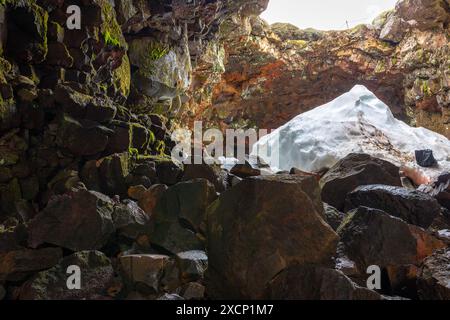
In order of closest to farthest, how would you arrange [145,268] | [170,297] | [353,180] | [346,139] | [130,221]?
[170,297] < [145,268] < [130,221] < [353,180] < [346,139]

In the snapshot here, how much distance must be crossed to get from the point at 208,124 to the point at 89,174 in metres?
17.1

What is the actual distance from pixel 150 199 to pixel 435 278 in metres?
3.04

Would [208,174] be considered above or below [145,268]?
above

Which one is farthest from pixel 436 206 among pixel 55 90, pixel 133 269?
pixel 55 90

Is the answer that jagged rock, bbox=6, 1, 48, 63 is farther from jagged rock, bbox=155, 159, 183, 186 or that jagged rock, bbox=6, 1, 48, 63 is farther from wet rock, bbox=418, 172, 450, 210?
wet rock, bbox=418, 172, 450, 210

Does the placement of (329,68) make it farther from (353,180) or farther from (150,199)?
(150,199)

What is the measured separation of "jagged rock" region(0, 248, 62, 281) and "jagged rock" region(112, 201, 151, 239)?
24.9 inches

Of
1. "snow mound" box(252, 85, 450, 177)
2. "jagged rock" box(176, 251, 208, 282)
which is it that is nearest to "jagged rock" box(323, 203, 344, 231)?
"jagged rock" box(176, 251, 208, 282)

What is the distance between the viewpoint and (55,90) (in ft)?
18.1

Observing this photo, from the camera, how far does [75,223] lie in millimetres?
3584

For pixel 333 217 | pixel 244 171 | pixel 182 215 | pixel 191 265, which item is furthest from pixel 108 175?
pixel 333 217

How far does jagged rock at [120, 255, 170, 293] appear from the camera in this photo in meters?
3.14

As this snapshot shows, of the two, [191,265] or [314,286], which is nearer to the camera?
[314,286]
